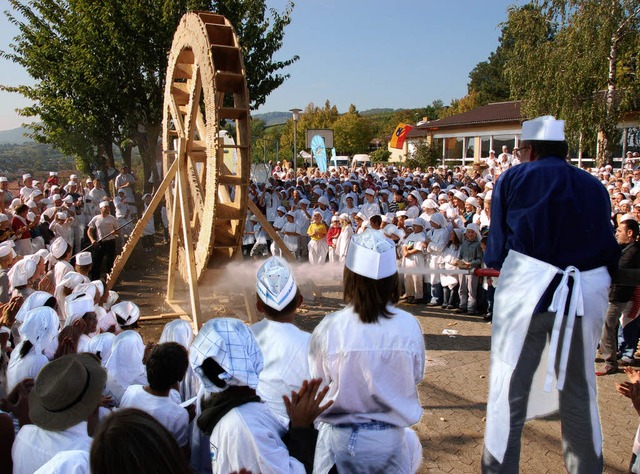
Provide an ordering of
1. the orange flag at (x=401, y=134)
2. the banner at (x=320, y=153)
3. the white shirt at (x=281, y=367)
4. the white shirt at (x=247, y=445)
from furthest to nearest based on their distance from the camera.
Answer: the orange flag at (x=401, y=134), the banner at (x=320, y=153), the white shirt at (x=281, y=367), the white shirt at (x=247, y=445)

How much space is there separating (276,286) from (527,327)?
4.09 ft

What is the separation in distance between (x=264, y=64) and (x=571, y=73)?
37.6ft

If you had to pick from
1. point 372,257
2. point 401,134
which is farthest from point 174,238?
point 401,134

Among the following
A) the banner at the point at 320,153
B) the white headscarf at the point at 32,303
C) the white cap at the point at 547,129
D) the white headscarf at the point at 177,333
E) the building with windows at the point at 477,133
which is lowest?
the white headscarf at the point at 177,333

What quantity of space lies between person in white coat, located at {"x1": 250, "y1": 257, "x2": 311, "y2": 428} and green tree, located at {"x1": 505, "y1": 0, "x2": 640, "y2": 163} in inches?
798

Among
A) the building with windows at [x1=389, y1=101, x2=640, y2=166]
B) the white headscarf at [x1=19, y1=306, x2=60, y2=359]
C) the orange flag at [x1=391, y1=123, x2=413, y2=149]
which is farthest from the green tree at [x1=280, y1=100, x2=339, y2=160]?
the white headscarf at [x1=19, y1=306, x2=60, y2=359]

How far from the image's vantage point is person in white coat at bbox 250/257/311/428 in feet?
8.23

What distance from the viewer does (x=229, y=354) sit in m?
2.04

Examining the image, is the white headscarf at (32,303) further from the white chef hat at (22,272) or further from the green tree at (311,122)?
the green tree at (311,122)

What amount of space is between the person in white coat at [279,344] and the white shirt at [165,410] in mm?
641

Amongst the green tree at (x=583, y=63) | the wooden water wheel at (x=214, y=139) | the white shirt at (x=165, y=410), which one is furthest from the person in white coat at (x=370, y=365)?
the green tree at (x=583, y=63)

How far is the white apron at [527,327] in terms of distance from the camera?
2559mm

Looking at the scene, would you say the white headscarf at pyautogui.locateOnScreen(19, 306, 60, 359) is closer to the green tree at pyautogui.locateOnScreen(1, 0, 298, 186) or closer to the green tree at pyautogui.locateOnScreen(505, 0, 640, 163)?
the green tree at pyautogui.locateOnScreen(1, 0, 298, 186)

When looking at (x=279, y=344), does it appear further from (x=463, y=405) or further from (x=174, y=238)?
(x=174, y=238)
